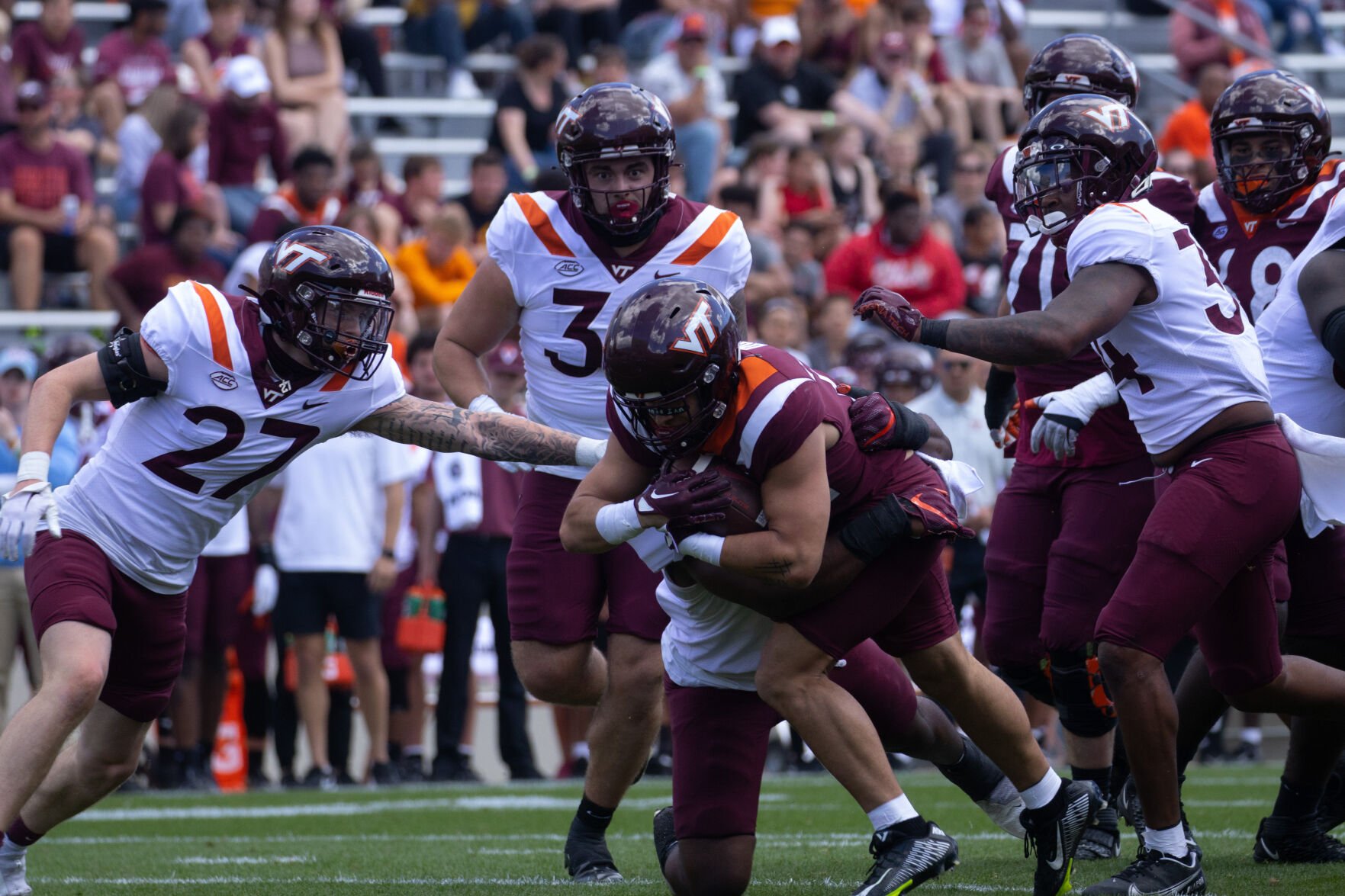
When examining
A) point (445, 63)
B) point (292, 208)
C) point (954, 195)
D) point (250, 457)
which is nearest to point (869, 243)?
point (954, 195)

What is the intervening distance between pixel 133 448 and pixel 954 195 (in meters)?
8.52

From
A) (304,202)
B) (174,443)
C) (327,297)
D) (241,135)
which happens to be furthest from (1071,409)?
(241,135)

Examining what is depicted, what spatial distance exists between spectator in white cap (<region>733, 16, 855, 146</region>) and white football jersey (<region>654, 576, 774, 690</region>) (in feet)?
30.9

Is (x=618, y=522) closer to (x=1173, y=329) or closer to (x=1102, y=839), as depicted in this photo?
(x=1173, y=329)

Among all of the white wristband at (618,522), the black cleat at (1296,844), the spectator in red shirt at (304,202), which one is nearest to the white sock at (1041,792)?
the black cleat at (1296,844)

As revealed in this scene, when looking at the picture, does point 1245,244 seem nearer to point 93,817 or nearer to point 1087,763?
point 1087,763

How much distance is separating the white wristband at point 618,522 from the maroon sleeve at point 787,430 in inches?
11.7

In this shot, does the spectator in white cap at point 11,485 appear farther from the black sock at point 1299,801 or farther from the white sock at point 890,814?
the black sock at point 1299,801

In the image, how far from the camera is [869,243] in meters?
11.0

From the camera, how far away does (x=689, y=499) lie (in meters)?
3.98

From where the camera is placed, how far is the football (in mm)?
4125

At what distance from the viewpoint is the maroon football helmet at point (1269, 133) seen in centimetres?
508

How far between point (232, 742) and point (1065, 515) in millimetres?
5839

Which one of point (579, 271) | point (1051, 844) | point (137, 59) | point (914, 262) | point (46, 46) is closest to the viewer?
point (1051, 844)
